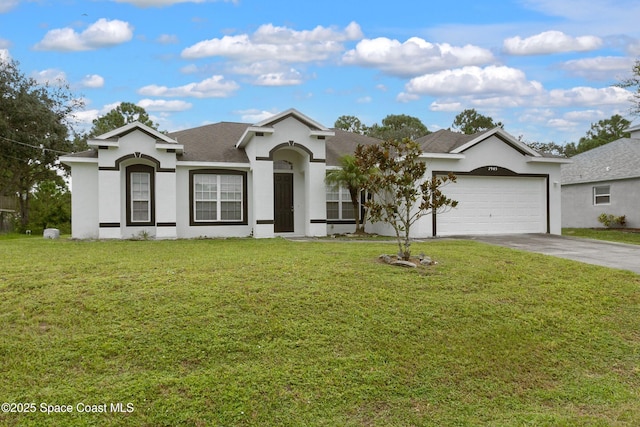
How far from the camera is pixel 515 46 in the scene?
56.3ft

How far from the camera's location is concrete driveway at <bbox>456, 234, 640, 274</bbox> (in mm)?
12087

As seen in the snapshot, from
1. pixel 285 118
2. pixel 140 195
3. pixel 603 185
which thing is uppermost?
pixel 285 118

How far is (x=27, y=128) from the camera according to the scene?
2881cm

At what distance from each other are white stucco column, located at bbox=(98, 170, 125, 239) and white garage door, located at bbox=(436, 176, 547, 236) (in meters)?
11.5

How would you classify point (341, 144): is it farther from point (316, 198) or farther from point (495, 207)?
point (495, 207)

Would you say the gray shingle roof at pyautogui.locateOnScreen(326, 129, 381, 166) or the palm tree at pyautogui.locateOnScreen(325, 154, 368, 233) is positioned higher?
the gray shingle roof at pyautogui.locateOnScreen(326, 129, 381, 166)

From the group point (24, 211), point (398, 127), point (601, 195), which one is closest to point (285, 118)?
point (601, 195)

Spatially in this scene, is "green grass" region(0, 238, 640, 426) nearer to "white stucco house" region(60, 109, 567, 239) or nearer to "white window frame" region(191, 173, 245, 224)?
"white stucco house" region(60, 109, 567, 239)

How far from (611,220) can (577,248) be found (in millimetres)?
12709

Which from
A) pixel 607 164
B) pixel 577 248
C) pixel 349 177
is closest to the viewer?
pixel 577 248

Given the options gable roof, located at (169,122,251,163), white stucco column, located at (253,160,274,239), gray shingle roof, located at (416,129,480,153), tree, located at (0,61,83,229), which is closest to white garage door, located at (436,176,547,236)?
gray shingle roof, located at (416,129,480,153)

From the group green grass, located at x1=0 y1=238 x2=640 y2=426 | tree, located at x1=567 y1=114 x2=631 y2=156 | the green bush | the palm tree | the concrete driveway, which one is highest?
tree, located at x1=567 y1=114 x2=631 y2=156

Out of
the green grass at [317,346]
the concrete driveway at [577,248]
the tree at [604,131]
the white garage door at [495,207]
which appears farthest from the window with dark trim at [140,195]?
the tree at [604,131]

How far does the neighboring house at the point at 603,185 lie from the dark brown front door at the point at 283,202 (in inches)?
678
